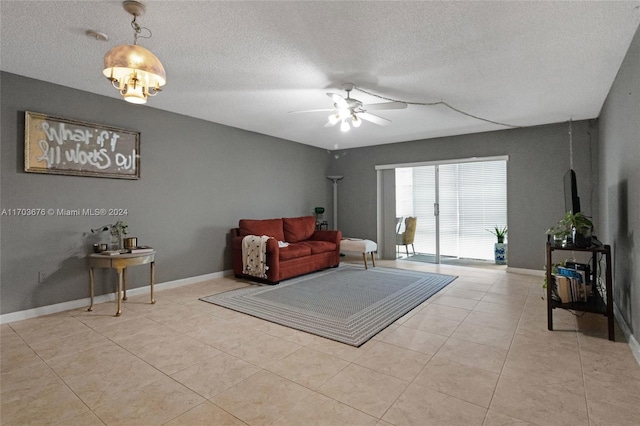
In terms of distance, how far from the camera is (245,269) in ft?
15.8

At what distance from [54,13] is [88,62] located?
32.3 inches

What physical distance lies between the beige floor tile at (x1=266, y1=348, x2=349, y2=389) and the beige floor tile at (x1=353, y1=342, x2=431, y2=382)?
192mm

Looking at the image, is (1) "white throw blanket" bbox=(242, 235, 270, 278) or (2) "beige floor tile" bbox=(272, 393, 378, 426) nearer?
(2) "beige floor tile" bbox=(272, 393, 378, 426)

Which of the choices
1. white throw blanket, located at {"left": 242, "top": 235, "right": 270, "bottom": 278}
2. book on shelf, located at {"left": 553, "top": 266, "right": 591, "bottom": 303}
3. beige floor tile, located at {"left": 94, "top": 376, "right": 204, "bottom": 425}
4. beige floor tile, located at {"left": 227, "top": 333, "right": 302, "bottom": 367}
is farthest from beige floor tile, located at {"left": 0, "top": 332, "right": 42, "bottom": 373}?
book on shelf, located at {"left": 553, "top": 266, "right": 591, "bottom": 303}

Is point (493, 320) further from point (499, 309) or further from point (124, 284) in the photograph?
point (124, 284)

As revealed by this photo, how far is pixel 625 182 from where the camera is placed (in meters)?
2.80

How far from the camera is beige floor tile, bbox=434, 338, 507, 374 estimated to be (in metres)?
2.26

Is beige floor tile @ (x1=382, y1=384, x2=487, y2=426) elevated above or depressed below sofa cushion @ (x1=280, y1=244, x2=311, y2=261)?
below

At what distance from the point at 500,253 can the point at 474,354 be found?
4.58 metres

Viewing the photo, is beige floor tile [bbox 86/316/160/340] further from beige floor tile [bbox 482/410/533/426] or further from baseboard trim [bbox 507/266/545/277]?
baseboard trim [bbox 507/266/545/277]

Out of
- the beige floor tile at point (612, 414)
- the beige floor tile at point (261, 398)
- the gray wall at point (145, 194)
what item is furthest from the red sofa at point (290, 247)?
the beige floor tile at point (612, 414)

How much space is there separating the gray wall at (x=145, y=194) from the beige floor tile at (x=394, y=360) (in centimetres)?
326

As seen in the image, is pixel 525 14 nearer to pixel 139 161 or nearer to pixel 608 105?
pixel 608 105

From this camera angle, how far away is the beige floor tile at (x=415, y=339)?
2.53 metres
